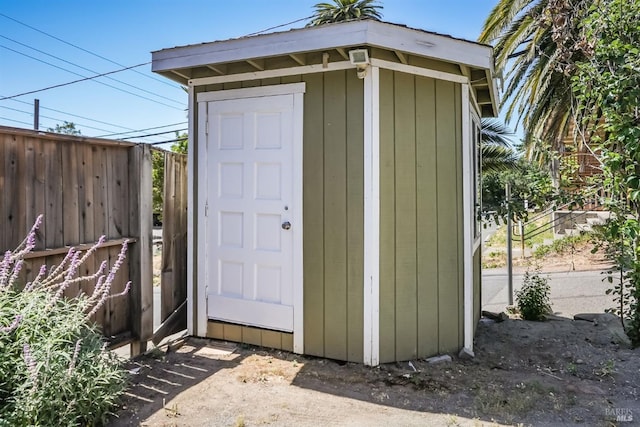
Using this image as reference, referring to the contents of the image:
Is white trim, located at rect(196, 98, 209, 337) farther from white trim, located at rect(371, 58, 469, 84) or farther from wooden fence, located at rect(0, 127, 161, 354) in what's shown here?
white trim, located at rect(371, 58, 469, 84)

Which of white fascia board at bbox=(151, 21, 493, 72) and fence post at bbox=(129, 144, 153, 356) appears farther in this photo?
fence post at bbox=(129, 144, 153, 356)

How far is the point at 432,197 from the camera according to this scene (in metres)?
3.20

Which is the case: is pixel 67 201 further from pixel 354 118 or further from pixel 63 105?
pixel 63 105

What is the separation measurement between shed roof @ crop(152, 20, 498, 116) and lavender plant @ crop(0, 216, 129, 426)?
1766 millimetres

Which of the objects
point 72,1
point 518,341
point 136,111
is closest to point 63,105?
point 136,111

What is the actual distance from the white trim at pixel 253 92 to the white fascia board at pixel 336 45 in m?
0.29

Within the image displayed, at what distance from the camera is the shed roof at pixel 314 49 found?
277cm

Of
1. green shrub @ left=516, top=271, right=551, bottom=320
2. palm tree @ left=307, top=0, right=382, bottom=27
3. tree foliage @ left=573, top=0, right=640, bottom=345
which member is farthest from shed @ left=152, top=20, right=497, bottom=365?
palm tree @ left=307, top=0, right=382, bottom=27

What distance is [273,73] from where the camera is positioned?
325cm

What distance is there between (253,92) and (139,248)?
1482 millimetres

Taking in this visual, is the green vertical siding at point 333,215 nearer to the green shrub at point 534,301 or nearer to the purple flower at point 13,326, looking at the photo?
the purple flower at point 13,326

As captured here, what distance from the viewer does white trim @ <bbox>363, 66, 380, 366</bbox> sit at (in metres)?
2.97

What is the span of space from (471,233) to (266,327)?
1816mm

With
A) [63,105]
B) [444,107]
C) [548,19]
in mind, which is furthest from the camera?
[63,105]
